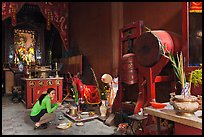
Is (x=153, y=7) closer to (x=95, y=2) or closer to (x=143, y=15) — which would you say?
(x=143, y=15)

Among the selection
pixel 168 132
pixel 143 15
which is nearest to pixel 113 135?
pixel 168 132

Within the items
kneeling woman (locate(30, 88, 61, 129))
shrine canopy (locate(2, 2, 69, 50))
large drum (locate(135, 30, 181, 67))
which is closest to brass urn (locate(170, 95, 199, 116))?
large drum (locate(135, 30, 181, 67))

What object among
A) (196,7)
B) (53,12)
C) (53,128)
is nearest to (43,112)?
(53,128)

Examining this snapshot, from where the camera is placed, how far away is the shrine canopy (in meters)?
5.68

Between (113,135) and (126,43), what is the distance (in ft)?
5.48

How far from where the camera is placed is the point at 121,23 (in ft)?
13.9

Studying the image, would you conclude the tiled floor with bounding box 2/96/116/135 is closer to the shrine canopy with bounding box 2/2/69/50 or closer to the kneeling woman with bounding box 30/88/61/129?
the kneeling woman with bounding box 30/88/61/129

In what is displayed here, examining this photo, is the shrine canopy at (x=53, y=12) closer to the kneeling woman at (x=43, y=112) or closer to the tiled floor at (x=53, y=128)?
the tiled floor at (x=53, y=128)

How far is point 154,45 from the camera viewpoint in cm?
248

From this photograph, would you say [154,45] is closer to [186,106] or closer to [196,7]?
[196,7]

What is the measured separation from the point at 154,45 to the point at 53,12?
4746 mm

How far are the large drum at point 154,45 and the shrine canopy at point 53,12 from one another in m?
4.29

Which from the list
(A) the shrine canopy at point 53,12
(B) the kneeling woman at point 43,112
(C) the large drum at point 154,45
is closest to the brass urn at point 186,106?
(C) the large drum at point 154,45

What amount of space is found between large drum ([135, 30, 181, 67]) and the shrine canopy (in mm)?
A: 4291
